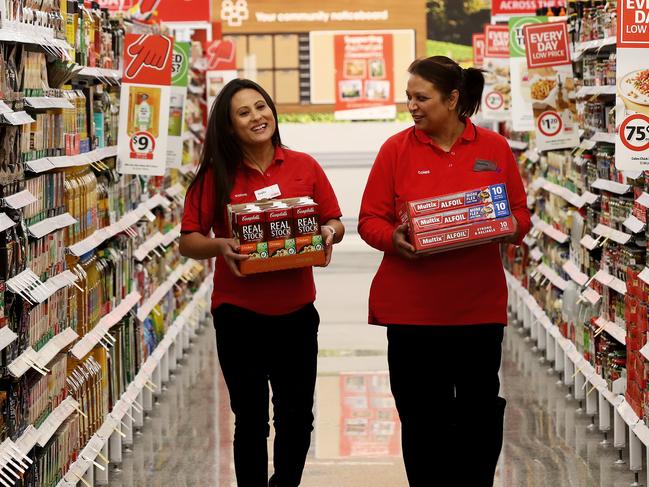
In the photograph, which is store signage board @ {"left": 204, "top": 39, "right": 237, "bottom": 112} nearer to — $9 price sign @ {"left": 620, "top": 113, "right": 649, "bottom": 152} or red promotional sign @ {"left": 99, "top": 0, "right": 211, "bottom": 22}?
red promotional sign @ {"left": 99, "top": 0, "right": 211, "bottom": 22}

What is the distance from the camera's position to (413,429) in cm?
432

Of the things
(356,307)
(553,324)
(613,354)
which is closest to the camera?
(613,354)

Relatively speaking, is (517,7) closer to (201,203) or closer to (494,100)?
(494,100)

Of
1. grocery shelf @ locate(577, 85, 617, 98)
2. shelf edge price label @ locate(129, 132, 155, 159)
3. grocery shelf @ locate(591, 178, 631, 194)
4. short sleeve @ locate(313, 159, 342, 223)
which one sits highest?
grocery shelf @ locate(577, 85, 617, 98)

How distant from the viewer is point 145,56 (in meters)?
6.45

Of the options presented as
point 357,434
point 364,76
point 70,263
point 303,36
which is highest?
point 303,36

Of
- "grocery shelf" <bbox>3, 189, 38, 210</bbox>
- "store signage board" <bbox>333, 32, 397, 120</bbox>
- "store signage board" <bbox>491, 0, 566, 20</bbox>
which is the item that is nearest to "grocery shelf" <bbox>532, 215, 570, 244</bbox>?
"store signage board" <bbox>491, 0, 566, 20</bbox>

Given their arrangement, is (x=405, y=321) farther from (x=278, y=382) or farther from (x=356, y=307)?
(x=356, y=307)

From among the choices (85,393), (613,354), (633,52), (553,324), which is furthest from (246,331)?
(553,324)

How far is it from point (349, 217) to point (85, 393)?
12781 mm

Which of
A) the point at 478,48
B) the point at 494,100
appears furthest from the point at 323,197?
the point at 478,48

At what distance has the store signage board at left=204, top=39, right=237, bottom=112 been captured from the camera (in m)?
11.8

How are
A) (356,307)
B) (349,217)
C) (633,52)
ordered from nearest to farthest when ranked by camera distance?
(633,52) < (356,307) < (349,217)

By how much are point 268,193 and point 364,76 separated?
14.6m
